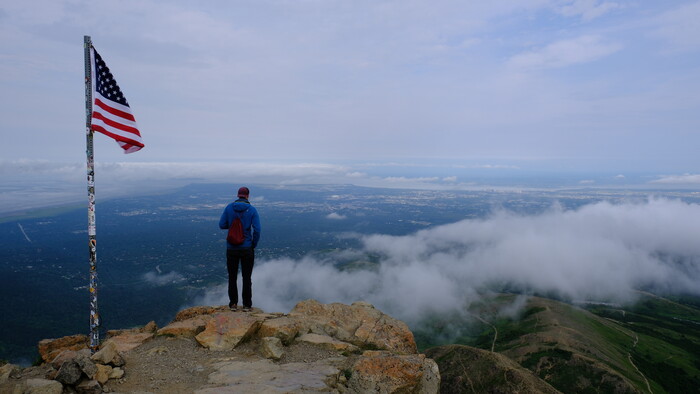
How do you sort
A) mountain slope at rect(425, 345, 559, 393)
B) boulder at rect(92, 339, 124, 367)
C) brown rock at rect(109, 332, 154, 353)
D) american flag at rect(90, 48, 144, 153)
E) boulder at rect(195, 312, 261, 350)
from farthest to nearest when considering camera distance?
mountain slope at rect(425, 345, 559, 393), boulder at rect(195, 312, 261, 350), brown rock at rect(109, 332, 154, 353), american flag at rect(90, 48, 144, 153), boulder at rect(92, 339, 124, 367)

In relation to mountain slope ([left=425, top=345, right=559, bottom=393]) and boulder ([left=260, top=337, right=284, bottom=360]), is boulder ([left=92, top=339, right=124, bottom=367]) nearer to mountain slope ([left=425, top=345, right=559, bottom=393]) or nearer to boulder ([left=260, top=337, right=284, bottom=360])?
boulder ([left=260, top=337, right=284, bottom=360])

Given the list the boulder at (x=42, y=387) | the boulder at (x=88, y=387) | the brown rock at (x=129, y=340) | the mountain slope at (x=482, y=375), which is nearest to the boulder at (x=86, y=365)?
the boulder at (x=88, y=387)

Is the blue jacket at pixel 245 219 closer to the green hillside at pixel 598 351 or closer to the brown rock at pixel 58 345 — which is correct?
the brown rock at pixel 58 345

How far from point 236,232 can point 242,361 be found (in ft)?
17.2

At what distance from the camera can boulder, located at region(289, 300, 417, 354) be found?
14.9 metres

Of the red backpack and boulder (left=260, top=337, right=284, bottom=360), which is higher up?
the red backpack

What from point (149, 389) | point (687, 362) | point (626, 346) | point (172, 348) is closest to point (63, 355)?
point (172, 348)

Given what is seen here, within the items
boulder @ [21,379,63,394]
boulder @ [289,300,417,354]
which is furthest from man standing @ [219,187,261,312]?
boulder @ [21,379,63,394]

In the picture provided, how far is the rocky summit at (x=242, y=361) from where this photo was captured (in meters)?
9.65

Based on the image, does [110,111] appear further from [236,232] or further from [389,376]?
[389,376]

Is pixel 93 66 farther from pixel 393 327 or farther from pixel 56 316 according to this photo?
pixel 56 316

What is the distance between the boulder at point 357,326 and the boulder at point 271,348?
1891 millimetres

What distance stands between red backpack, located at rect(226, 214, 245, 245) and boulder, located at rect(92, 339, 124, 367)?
5475 millimetres

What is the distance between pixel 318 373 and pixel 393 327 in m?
6.14
